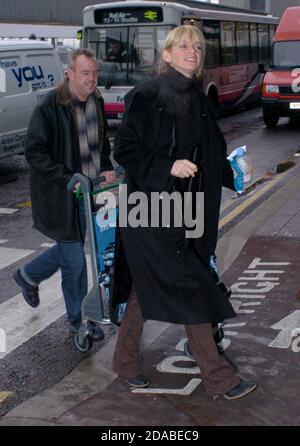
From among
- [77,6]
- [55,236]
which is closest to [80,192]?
[55,236]

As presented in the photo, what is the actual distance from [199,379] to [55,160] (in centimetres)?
170

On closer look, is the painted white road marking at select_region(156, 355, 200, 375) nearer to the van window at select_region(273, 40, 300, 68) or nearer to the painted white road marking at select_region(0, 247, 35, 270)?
the painted white road marking at select_region(0, 247, 35, 270)

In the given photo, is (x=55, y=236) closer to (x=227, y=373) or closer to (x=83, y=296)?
(x=83, y=296)

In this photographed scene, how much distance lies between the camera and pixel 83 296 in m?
5.30

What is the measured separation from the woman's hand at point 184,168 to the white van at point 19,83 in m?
8.37

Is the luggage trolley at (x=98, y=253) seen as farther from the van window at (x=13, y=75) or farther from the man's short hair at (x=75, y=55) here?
the van window at (x=13, y=75)

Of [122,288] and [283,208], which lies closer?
[122,288]

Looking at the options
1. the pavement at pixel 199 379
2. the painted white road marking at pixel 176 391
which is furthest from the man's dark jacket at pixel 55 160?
the painted white road marking at pixel 176 391

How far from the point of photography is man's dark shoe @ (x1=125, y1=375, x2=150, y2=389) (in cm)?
443

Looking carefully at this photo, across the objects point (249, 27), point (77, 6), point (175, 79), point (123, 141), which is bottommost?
point (123, 141)

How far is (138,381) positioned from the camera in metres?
4.45

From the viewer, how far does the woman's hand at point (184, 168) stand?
154 inches

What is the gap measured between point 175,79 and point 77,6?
47.4m
